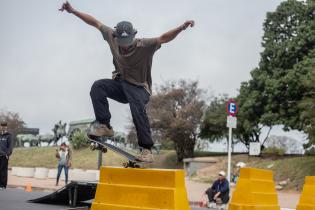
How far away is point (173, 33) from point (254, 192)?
3914mm

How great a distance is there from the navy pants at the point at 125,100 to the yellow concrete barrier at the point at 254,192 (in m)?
3.30

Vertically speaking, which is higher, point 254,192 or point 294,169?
point 254,192

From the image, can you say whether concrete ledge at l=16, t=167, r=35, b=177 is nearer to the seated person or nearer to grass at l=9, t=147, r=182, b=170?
grass at l=9, t=147, r=182, b=170

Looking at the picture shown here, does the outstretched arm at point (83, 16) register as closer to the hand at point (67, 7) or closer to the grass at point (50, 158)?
the hand at point (67, 7)

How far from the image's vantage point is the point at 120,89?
5738 mm

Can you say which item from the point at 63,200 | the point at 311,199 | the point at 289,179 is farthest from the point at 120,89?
the point at 289,179

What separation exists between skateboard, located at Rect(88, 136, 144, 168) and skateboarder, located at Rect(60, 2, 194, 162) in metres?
0.07

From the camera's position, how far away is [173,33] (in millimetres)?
5574

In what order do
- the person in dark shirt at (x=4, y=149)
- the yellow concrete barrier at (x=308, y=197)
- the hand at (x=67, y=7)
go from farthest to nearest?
1. the person in dark shirt at (x=4, y=149)
2. the yellow concrete barrier at (x=308, y=197)
3. the hand at (x=67, y=7)

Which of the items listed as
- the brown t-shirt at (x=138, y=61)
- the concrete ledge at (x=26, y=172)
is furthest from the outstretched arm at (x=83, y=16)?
the concrete ledge at (x=26, y=172)

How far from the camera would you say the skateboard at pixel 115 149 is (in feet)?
18.2

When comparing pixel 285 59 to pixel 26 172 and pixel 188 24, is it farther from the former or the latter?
pixel 188 24

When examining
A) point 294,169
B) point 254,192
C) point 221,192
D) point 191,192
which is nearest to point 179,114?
point 294,169

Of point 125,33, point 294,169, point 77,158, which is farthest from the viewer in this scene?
point 77,158
